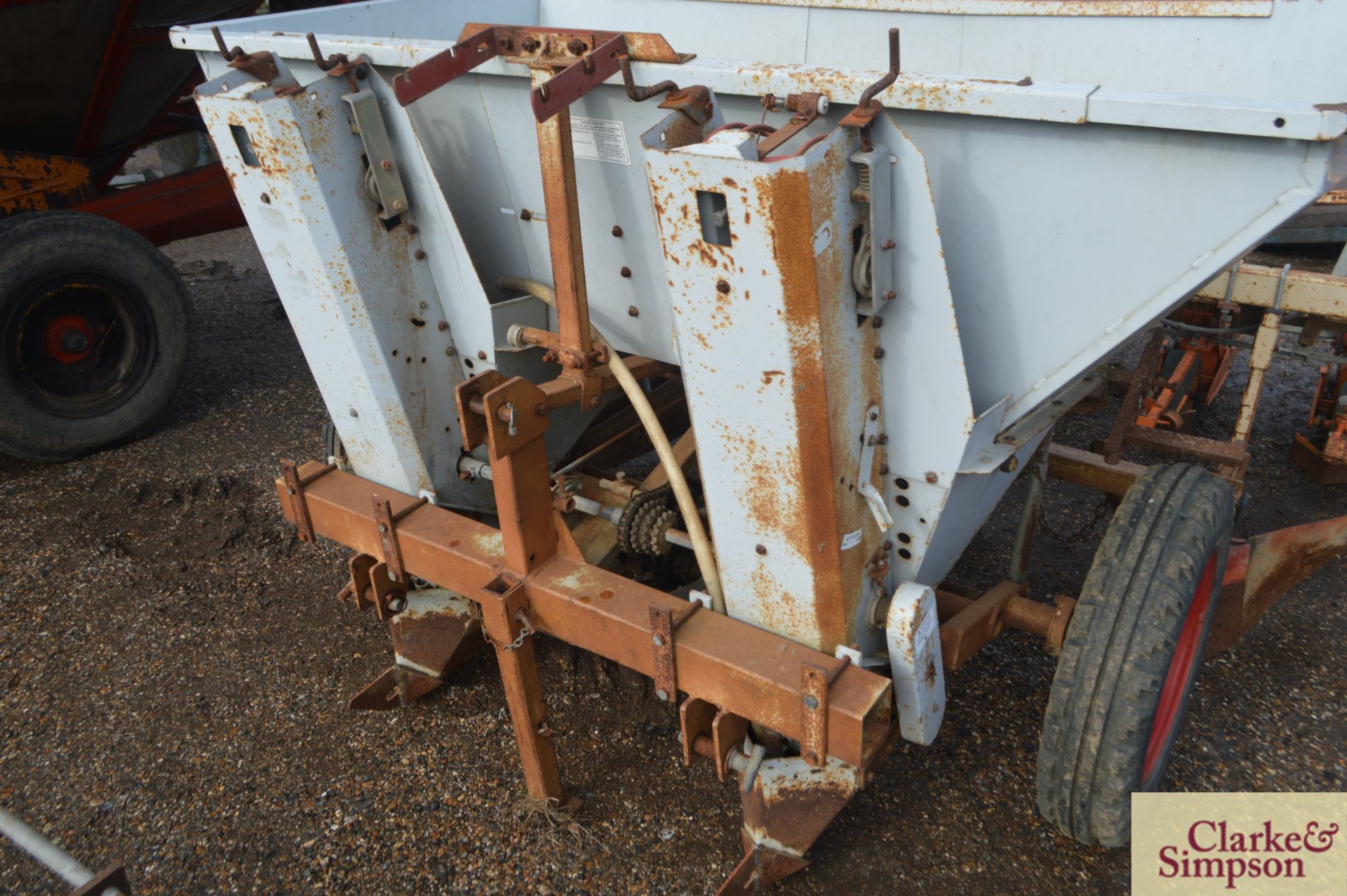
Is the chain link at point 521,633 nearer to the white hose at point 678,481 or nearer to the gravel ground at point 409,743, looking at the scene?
the white hose at point 678,481

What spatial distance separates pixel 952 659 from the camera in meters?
2.00

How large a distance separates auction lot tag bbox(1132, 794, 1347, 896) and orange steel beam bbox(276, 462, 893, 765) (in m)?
0.67

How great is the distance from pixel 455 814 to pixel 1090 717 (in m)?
1.45

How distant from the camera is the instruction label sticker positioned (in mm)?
1927

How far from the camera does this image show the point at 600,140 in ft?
6.42

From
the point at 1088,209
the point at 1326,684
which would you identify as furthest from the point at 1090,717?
the point at 1326,684

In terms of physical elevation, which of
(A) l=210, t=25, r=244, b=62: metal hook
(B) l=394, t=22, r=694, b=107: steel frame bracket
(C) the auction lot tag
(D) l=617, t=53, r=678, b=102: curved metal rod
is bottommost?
(C) the auction lot tag

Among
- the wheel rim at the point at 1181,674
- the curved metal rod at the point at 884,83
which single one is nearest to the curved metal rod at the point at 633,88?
the curved metal rod at the point at 884,83

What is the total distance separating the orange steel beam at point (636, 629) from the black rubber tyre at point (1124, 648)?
0.34m

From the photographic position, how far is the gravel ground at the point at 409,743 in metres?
2.20

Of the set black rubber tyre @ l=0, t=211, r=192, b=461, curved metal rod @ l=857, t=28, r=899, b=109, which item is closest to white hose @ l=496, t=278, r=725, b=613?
curved metal rod @ l=857, t=28, r=899, b=109

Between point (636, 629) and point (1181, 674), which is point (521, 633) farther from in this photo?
point (1181, 674)

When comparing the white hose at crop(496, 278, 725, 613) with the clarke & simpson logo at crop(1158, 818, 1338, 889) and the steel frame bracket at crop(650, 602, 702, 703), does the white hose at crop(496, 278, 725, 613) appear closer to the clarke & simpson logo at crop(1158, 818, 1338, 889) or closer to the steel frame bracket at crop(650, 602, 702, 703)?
the steel frame bracket at crop(650, 602, 702, 703)

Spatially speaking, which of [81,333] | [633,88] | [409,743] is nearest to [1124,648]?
[633,88]
